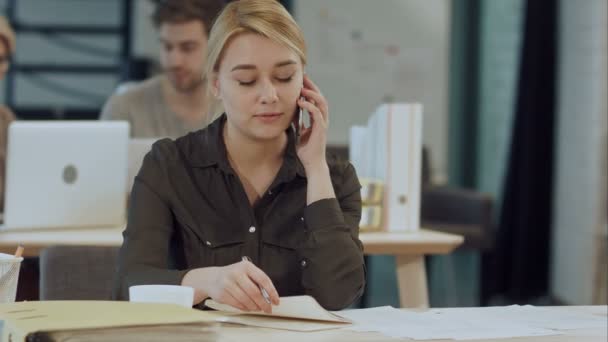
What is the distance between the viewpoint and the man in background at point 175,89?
153 inches

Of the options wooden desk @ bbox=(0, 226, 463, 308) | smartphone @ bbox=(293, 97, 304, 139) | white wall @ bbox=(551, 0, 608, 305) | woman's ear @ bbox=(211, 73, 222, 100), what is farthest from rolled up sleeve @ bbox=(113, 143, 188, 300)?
white wall @ bbox=(551, 0, 608, 305)

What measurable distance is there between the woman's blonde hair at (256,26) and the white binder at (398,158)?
103cm

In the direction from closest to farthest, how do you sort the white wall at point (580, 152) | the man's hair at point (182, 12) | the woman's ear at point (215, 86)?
the woman's ear at point (215, 86) → the man's hair at point (182, 12) → the white wall at point (580, 152)

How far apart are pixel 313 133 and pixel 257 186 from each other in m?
0.16

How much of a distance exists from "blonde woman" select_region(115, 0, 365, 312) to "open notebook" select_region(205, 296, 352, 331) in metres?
0.28

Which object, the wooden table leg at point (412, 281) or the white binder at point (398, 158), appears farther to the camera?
the white binder at point (398, 158)

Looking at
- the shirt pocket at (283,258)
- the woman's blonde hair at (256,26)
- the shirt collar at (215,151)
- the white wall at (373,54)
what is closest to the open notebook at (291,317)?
the shirt pocket at (283,258)

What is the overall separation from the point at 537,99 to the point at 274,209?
333 centimetres

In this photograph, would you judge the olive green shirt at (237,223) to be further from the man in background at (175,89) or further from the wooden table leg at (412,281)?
the man in background at (175,89)

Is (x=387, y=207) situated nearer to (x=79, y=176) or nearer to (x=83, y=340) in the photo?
(x=79, y=176)

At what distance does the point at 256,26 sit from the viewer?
198 centimetres

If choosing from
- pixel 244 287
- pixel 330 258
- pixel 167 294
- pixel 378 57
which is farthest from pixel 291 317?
pixel 378 57

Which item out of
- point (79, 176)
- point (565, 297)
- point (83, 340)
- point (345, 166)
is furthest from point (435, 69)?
point (83, 340)

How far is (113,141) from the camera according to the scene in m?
2.95
